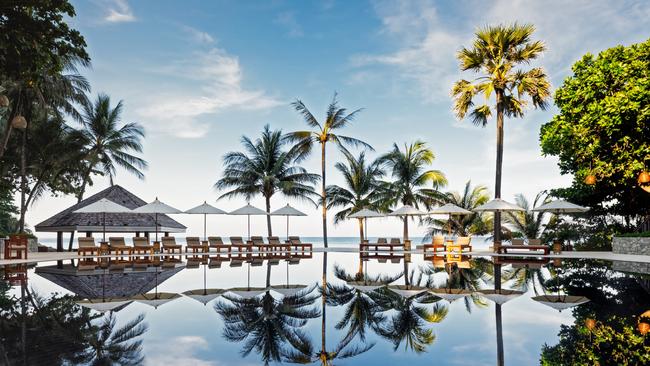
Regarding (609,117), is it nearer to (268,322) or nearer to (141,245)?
(268,322)

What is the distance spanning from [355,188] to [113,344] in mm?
21502

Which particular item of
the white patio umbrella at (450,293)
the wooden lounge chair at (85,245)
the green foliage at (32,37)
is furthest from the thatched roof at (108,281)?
the white patio umbrella at (450,293)

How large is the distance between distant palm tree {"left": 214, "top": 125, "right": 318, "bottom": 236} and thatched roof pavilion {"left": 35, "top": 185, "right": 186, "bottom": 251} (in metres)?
3.99

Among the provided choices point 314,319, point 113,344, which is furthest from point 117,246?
point 113,344

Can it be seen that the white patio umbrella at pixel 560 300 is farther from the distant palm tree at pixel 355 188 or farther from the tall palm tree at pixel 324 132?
the distant palm tree at pixel 355 188

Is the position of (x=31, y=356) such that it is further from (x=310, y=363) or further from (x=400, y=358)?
(x=400, y=358)

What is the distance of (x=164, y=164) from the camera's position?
27203 millimetres

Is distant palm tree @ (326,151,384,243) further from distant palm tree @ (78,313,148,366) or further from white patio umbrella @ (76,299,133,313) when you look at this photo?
distant palm tree @ (78,313,148,366)

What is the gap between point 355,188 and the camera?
84.4 ft

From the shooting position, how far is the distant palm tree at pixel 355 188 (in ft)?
83.7

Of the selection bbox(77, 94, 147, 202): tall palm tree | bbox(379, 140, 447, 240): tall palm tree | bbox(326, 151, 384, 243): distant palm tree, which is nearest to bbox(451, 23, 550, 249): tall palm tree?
bbox(379, 140, 447, 240): tall palm tree

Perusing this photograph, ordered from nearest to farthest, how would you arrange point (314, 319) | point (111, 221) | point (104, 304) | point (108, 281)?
point (314, 319), point (104, 304), point (108, 281), point (111, 221)

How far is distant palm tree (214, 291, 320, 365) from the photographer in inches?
181

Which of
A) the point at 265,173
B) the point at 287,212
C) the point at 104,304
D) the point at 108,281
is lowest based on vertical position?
the point at 108,281
